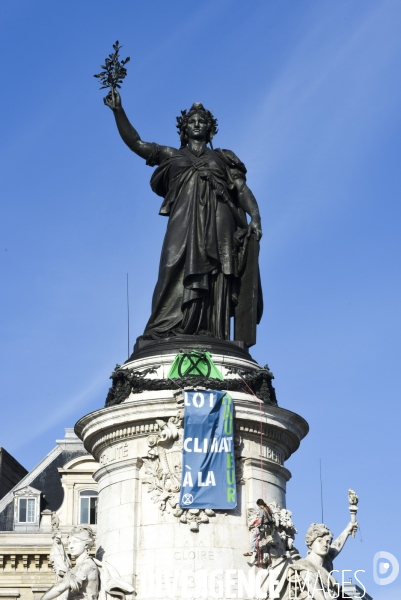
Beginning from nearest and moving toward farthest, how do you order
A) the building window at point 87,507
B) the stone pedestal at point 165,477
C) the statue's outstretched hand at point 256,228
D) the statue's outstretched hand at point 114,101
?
the stone pedestal at point 165,477
the statue's outstretched hand at point 256,228
the statue's outstretched hand at point 114,101
the building window at point 87,507

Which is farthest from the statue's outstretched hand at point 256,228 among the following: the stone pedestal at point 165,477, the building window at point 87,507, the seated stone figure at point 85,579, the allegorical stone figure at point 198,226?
A: the building window at point 87,507

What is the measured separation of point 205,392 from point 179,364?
0.98 m

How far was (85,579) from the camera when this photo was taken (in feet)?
76.1

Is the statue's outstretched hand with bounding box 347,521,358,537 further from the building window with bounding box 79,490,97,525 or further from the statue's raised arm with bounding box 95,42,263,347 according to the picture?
the building window with bounding box 79,490,97,525

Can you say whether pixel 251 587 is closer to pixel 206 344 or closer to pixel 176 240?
pixel 206 344

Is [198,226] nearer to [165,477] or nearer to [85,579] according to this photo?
[165,477]

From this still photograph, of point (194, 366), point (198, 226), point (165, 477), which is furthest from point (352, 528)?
point (198, 226)

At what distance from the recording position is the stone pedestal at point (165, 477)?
23844mm

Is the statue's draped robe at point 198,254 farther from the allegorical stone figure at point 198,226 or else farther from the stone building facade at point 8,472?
the stone building facade at point 8,472

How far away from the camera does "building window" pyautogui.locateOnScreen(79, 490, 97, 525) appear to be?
5494 centimetres

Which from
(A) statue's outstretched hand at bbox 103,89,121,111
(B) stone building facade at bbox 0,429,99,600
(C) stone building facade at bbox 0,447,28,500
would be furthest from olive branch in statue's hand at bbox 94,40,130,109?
(C) stone building facade at bbox 0,447,28,500

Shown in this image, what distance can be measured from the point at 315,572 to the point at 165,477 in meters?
3.17

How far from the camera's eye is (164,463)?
24516mm

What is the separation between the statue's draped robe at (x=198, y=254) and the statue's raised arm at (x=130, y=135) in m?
0.50
